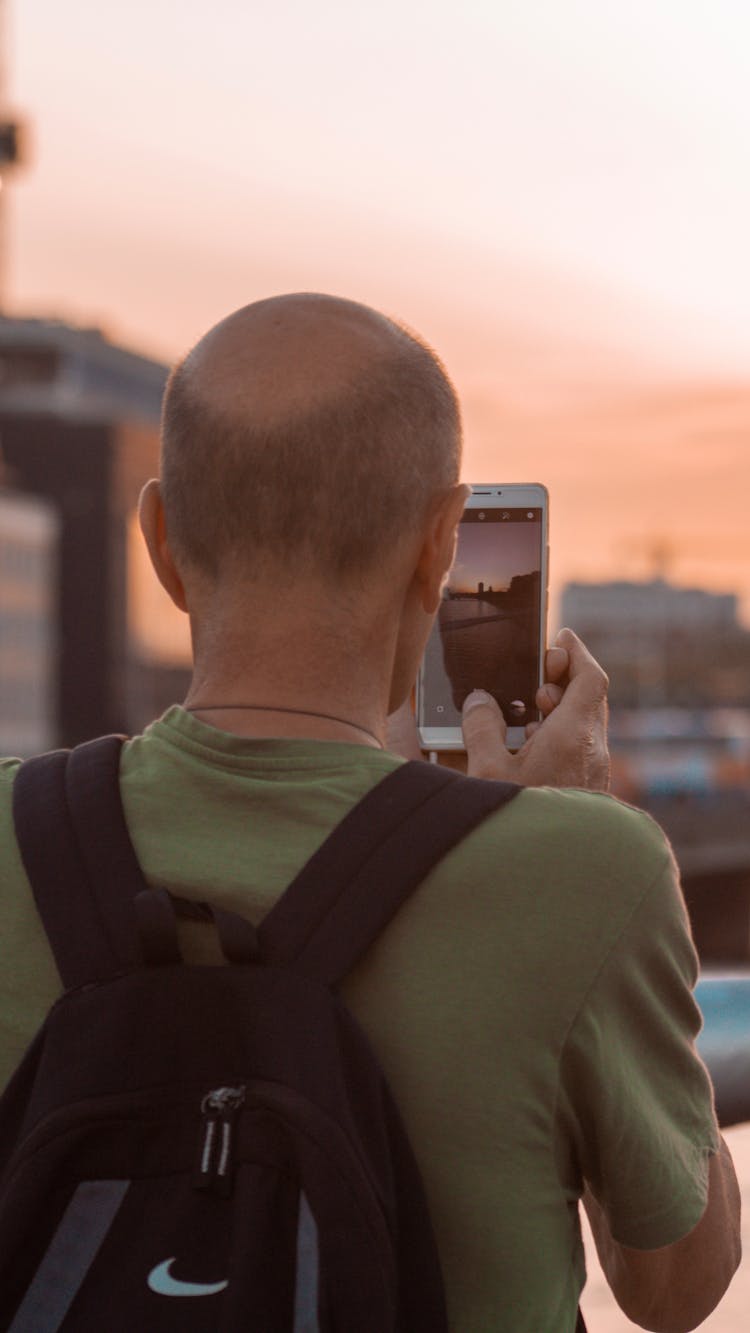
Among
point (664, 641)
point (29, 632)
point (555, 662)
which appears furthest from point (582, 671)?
point (664, 641)

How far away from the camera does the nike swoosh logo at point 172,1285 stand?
1356 millimetres

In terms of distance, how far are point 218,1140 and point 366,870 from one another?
0.23 m

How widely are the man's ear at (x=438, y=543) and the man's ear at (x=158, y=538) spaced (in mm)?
213

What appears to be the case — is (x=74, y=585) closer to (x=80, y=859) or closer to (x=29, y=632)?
(x=29, y=632)

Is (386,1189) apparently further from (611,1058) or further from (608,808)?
(608,808)

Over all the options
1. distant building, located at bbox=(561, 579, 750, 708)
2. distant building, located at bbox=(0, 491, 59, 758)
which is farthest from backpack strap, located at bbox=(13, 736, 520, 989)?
distant building, located at bbox=(561, 579, 750, 708)

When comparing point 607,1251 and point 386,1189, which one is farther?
point 607,1251

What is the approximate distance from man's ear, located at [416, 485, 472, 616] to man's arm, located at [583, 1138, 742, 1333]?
0.54 metres

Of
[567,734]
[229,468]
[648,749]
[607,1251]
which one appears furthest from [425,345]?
[648,749]

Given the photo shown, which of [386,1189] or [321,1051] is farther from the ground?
[321,1051]

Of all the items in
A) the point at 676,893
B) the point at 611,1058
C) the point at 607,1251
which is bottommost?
the point at 607,1251

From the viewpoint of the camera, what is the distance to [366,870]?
1.47 m

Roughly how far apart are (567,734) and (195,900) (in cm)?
51

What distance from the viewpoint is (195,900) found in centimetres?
150
